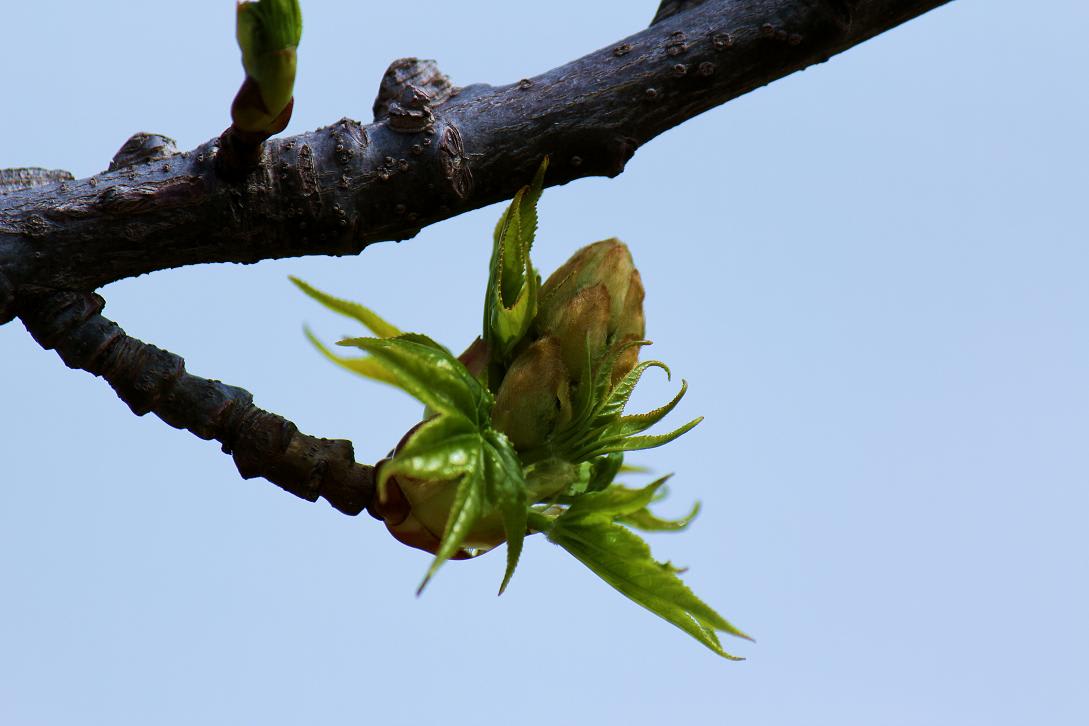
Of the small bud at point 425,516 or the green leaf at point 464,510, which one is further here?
the small bud at point 425,516

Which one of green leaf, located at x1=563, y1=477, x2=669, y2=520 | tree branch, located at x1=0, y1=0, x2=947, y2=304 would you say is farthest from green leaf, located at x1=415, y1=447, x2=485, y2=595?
tree branch, located at x1=0, y1=0, x2=947, y2=304

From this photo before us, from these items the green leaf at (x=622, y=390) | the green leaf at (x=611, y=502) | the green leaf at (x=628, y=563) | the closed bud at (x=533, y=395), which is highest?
the green leaf at (x=622, y=390)

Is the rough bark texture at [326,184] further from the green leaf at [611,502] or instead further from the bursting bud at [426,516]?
the green leaf at [611,502]

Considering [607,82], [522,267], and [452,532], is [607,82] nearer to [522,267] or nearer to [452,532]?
[522,267]

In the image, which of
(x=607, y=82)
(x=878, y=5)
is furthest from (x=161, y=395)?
(x=878, y=5)

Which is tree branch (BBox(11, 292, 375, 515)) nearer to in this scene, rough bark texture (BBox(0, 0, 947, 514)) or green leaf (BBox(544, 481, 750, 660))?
rough bark texture (BBox(0, 0, 947, 514))

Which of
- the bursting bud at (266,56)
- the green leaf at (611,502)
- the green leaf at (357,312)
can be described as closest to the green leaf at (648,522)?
the green leaf at (611,502)

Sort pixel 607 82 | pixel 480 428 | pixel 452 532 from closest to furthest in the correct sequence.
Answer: pixel 452 532 → pixel 480 428 → pixel 607 82

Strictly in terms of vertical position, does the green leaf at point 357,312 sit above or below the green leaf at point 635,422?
below
